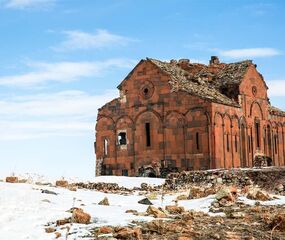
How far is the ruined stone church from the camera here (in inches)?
1213

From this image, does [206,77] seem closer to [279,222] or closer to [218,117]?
[218,117]

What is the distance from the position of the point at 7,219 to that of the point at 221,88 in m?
27.0

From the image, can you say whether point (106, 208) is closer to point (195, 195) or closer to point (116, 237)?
point (116, 237)

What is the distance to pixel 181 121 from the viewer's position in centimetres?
3139

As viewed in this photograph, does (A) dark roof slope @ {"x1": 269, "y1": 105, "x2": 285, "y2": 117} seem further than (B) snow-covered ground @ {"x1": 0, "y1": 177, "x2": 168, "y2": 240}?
Yes

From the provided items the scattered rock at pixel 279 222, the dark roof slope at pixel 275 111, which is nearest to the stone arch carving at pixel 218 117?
the dark roof slope at pixel 275 111

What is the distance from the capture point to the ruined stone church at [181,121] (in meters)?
30.8

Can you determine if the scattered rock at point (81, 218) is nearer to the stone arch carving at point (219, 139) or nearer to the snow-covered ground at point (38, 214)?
the snow-covered ground at point (38, 214)

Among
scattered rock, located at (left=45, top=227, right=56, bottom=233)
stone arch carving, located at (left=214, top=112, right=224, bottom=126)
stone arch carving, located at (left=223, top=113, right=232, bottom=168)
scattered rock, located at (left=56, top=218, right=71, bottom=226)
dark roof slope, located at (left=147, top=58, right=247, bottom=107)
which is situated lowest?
scattered rock, located at (left=45, top=227, right=56, bottom=233)

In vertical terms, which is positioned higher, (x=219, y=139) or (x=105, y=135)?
(x=105, y=135)

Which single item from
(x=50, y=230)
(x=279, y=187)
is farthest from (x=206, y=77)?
(x=50, y=230)

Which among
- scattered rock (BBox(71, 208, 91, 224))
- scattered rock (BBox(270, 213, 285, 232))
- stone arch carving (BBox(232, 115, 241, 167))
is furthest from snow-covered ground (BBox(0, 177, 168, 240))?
stone arch carving (BBox(232, 115, 241, 167))

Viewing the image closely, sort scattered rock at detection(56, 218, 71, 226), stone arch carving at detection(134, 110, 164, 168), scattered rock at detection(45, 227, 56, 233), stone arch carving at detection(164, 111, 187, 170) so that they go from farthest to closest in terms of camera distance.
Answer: stone arch carving at detection(134, 110, 164, 168) → stone arch carving at detection(164, 111, 187, 170) → scattered rock at detection(56, 218, 71, 226) → scattered rock at detection(45, 227, 56, 233)

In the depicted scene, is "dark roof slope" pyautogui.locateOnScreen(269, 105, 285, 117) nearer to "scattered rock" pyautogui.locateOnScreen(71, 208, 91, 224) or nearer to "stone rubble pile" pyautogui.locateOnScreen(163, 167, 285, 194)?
"stone rubble pile" pyautogui.locateOnScreen(163, 167, 285, 194)
